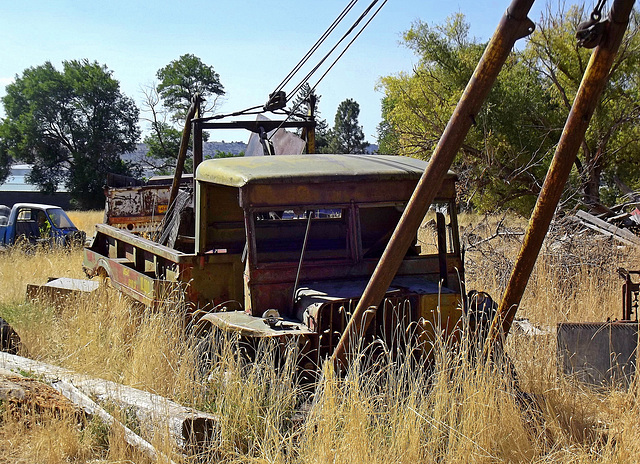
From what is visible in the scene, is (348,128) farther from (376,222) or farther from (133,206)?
(376,222)

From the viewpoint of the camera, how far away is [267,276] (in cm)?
591

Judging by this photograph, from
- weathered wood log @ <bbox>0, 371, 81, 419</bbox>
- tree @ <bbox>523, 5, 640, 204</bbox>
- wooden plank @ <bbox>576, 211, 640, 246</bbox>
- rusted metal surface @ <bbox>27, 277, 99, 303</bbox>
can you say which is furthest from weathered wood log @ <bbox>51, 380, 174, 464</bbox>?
tree @ <bbox>523, 5, 640, 204</bbox>

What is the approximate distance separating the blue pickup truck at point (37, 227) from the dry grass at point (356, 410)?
11042 mm

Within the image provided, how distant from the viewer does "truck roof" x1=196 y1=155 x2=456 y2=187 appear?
586 cm

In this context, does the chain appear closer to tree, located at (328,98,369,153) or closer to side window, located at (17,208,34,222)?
side window, located at (17,208,34,222)

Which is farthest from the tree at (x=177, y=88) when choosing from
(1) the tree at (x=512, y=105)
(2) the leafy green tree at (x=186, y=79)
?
(1) the tree at (x=512, y=105)

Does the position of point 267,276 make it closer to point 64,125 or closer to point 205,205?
point 205,205

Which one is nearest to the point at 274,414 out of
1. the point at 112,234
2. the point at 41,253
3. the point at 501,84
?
the point at 112,234

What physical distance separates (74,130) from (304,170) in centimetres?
4962

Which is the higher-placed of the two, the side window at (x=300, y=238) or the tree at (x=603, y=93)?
the tree at (x=603, y=93)

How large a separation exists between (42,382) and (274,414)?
7.02ft

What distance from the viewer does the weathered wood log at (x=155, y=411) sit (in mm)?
4609

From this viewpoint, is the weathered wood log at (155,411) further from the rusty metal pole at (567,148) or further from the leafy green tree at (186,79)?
the leafy green tree at (186,79)

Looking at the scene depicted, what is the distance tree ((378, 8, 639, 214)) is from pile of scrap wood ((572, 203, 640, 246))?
1767 mm
